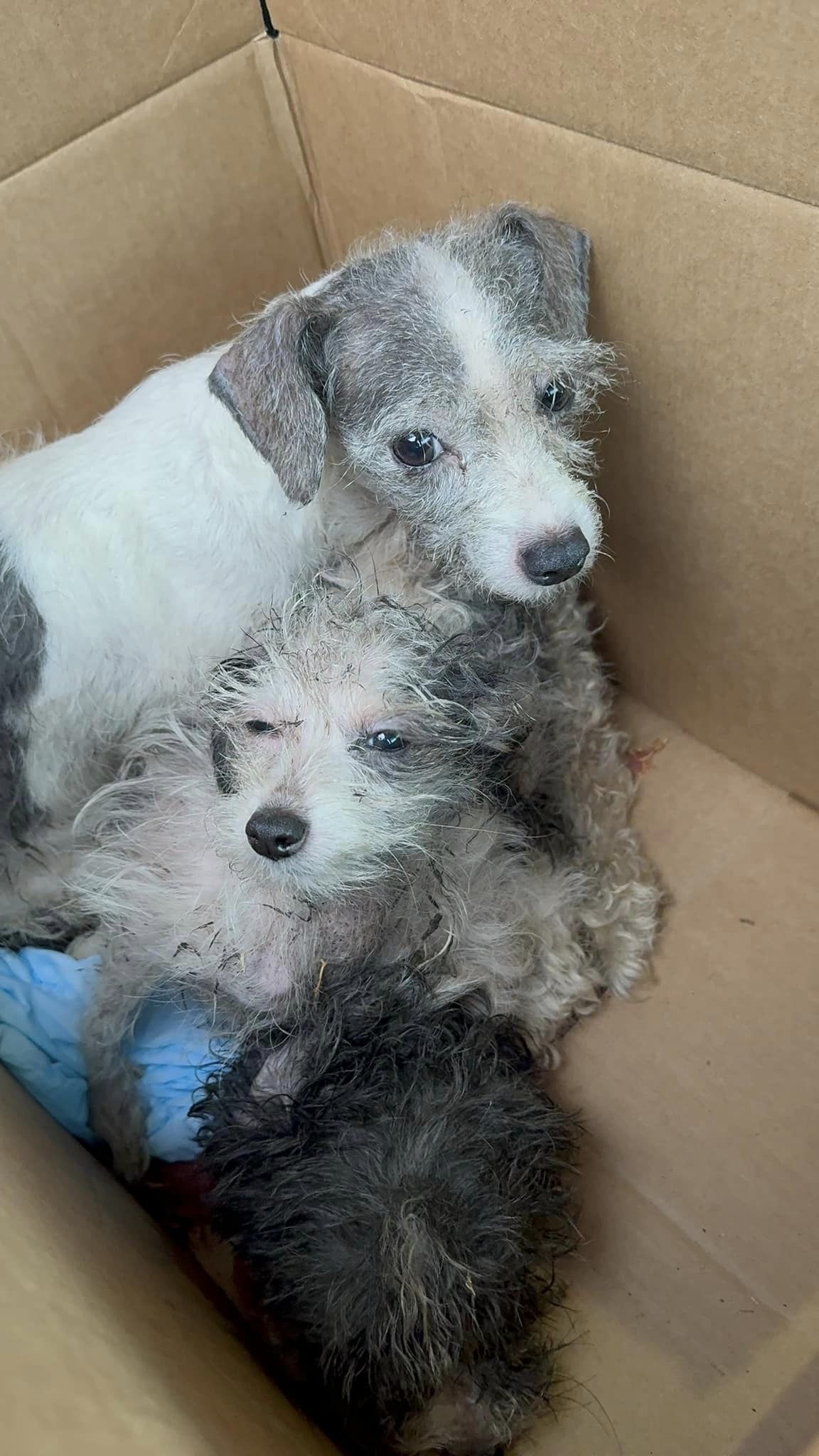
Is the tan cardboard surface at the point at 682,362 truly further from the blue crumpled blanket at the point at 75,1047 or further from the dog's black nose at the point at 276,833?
the blue crumpled blanket at the point at 75,1047

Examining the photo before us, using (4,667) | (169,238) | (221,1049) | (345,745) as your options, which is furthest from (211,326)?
(221,1049)

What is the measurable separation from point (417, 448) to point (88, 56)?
113cm

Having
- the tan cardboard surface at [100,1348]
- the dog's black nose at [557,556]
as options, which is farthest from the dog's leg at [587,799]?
the tan cardboard surface at [100,1348]

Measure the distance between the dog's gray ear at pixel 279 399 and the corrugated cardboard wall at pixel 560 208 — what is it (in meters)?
0.55

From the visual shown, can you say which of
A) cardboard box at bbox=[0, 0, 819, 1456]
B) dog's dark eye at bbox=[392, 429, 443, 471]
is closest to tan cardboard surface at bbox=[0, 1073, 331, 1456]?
cardboard box at bbox=[0, 0, 819, 1456]

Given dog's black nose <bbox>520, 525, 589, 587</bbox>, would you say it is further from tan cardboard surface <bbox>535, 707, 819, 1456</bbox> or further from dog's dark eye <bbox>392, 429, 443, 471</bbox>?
tan cardboard surface <bbox>535, 707, 819, 1456</bbox>

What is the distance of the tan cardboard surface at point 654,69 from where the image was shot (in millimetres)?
1493

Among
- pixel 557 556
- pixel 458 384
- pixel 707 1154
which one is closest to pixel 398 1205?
pixel 707 1154

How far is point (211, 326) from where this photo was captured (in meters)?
2.71

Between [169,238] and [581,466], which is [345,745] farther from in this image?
[169,238]

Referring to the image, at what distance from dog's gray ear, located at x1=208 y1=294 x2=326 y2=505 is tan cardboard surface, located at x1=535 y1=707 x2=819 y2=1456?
1.24 meters

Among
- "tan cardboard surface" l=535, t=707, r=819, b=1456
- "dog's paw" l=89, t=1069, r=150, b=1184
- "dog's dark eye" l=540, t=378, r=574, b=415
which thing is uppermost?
"dog's dark eye" l=540, t=378, r=574, b=415

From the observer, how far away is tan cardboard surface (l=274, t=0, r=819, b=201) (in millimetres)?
1493

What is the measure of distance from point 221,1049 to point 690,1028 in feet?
3.41
